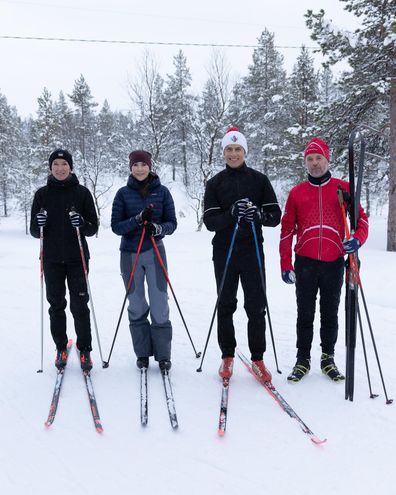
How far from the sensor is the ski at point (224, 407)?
9.67 feet

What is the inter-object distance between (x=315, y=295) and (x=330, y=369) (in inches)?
30.3

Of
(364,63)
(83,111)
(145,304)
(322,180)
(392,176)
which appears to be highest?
(83,111)

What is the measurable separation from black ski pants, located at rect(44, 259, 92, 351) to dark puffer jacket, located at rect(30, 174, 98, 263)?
115mm

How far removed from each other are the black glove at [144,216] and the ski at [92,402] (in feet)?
5.53

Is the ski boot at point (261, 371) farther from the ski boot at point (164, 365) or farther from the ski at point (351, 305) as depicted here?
the ski boot at point (164, 365)

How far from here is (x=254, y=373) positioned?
12.5 ft

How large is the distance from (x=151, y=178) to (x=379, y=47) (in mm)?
9912

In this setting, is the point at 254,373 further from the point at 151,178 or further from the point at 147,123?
the point at 147,123

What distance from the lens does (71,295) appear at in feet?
13.3

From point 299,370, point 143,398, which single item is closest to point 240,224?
point 299,370

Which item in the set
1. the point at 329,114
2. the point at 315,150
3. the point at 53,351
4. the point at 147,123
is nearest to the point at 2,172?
the point at 147,123

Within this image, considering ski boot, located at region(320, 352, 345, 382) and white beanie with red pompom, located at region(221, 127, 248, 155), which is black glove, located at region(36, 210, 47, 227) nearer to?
white beanie with red pompom, located at region(221, 127, 248, 155)

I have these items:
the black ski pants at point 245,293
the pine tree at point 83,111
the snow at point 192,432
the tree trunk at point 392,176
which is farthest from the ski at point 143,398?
the pine tree at point 83,111

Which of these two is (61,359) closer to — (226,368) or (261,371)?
(226,368)
